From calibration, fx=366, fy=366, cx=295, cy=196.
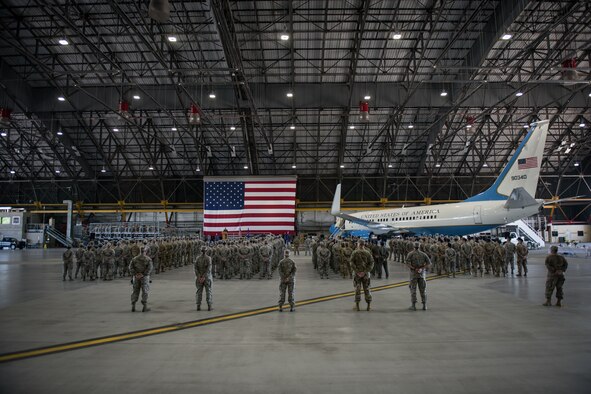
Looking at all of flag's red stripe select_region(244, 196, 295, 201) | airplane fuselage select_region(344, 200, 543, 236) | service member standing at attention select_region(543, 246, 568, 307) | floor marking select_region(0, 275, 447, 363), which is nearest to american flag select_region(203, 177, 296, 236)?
flag's red stripe select_region(244, 196, 295, 201)

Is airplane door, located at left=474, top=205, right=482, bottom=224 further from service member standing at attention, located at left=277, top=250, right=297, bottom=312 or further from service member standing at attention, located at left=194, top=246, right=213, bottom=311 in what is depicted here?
service member standing at attention, located at left=194, top=246, right=213, bottom=311

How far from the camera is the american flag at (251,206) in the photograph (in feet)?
98.4

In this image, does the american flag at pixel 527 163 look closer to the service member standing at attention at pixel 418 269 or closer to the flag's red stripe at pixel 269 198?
the service member standing at attention at pixel 418 269

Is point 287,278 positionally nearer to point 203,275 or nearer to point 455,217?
point 203,275

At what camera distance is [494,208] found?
21.2 meters

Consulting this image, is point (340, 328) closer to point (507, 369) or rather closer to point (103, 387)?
point (507, 369)

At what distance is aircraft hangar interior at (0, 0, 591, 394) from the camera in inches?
223

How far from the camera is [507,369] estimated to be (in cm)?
504

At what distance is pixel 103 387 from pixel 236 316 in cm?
396

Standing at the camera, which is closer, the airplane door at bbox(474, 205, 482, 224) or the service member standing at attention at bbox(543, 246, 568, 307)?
the service member standing at attention at bbox(543, 246, 568, 307)

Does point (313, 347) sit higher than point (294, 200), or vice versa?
point (294, 200)

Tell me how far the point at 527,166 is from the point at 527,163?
16cm

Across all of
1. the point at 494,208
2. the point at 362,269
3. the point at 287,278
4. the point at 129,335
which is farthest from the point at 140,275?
the point at 494,208

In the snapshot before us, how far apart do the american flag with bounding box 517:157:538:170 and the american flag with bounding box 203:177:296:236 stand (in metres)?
16.3
